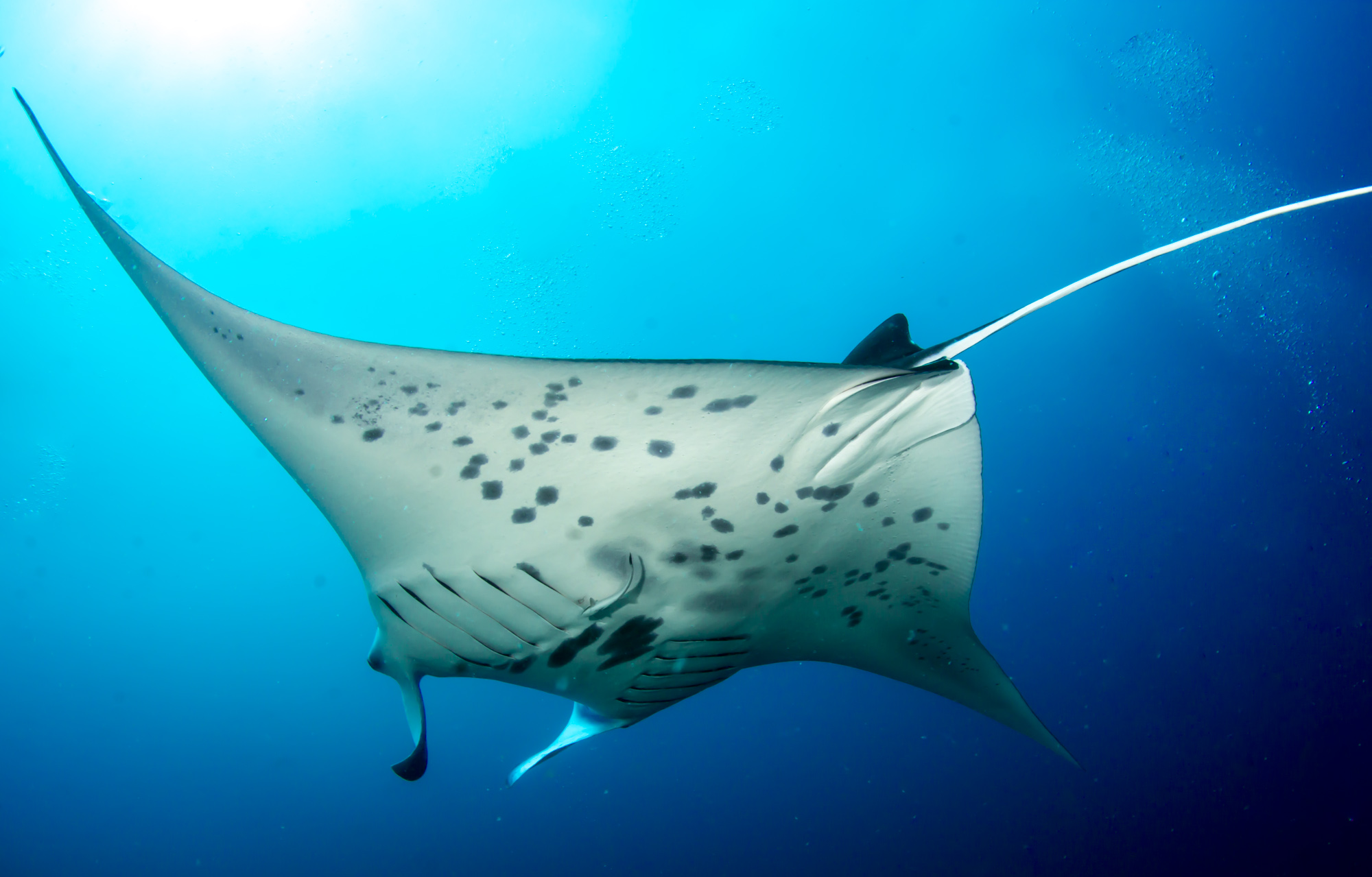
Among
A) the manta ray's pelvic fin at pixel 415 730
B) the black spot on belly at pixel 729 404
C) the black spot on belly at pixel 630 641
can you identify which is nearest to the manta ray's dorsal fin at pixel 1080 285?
the black spot on belly at pixel 729 404

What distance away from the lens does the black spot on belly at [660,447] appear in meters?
1.27

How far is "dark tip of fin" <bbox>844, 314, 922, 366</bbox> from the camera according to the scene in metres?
1.31

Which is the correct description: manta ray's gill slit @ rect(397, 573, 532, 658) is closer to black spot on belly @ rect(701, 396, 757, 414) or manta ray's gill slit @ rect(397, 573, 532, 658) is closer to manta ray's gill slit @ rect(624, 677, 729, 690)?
manta ray's gill slit @ rect(624, 677, 729, 690)

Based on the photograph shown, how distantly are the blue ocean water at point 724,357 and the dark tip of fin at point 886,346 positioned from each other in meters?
5.01

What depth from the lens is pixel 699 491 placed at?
134 centimetres

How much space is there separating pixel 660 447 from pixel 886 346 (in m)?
0.58

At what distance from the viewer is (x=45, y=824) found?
827 centimetres

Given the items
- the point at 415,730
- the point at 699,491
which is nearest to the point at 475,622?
the point at 415,730

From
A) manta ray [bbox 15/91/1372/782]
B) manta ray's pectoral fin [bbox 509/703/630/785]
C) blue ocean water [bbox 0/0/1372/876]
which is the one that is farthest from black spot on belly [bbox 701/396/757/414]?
blue ocean water [bbox 0/0/1372/876]

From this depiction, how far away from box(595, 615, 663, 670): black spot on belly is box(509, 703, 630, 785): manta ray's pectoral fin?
0.38m

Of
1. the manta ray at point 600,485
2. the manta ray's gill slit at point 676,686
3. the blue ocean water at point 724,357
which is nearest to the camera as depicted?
the manta ray at point 600,485

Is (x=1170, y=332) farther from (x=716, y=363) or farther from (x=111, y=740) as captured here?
(x=111, y=740)

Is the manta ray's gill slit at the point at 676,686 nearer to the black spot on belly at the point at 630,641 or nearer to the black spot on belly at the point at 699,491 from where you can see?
the black spot on belly at the point at 630,641

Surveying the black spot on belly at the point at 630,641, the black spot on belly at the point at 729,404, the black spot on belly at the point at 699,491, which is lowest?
the black spot on belly at the point at 630,641
